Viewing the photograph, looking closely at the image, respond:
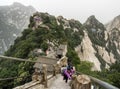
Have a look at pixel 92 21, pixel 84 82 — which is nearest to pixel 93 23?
pixel 92 21

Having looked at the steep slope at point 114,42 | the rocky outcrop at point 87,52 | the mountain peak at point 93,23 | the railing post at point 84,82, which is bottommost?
the railing post at point 84,82

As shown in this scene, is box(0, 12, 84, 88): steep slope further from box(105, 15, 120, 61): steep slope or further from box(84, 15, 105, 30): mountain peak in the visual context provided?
box(105, 15, 120, 61): steep slope

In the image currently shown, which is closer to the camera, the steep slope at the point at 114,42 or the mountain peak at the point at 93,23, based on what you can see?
the mountain peak at the point at 93,23

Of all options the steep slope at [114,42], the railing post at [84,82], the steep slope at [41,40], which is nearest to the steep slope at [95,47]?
the steep slope at [114,42]

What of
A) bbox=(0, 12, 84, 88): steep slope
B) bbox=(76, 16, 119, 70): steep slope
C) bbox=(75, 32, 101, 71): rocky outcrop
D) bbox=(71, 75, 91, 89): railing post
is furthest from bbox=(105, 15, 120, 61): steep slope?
bbox=(71, 75, 91, 89): railing post

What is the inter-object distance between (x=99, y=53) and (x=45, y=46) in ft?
228

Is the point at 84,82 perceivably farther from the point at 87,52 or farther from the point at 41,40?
the point at 87,52

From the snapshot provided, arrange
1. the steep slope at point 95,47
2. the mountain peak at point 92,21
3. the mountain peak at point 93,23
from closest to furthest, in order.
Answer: the steep slope at point 95,47 < the mountain peak at point 93,23 < the mountain peak at point 92,21

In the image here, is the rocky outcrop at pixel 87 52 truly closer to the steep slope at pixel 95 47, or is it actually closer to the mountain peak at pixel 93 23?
the steep slope at pixel 95 47

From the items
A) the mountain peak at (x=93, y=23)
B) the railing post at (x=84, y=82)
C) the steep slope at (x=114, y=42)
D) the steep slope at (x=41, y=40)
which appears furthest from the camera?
the steep slope at (x=114, y=42)

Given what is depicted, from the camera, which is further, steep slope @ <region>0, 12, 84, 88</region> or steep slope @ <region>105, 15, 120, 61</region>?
steep slope @ <region>105, 15, 120, 61</region>

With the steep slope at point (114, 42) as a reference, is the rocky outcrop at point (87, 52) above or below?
below

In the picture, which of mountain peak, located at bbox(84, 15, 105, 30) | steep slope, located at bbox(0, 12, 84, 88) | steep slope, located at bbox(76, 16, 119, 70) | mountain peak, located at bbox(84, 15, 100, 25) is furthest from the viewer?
mountain peak, located at bbox(84, 15, 100, 25)

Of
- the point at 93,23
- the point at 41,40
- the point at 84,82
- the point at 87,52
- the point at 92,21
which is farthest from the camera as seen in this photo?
the point at 92,21
